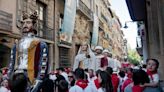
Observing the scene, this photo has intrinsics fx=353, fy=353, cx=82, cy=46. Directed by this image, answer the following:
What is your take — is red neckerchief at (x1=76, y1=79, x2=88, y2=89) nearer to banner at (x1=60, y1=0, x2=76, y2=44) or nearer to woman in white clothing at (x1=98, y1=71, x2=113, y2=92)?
woman in white clothing at (x1=98, y1=71, x2=113, y2=92)

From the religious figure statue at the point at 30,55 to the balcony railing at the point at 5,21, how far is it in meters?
10.5

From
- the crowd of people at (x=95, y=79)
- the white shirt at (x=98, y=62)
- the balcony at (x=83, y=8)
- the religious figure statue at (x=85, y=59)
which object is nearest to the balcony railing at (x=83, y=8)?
the balcony at (x=83, y=8)

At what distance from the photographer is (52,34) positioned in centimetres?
2222

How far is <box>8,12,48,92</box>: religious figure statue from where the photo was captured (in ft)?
15.9

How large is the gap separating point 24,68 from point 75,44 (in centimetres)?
2360

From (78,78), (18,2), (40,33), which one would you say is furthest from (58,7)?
(78,78)

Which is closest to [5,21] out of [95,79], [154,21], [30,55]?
[154,21]

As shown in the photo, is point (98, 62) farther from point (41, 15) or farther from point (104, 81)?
point (41, 15)

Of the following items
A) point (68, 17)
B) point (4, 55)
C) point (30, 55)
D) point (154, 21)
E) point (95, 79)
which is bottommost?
point (95, 79)

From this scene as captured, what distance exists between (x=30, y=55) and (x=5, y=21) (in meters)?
11.3

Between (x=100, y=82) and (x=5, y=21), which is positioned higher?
(x=5, y=21)

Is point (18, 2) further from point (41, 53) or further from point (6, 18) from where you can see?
point (41, 53)

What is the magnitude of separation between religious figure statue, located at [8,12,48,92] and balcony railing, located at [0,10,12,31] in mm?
10541

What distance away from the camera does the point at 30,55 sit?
196 inches
